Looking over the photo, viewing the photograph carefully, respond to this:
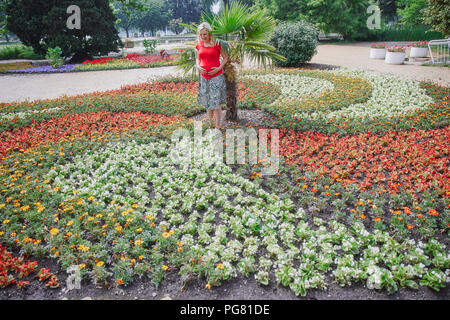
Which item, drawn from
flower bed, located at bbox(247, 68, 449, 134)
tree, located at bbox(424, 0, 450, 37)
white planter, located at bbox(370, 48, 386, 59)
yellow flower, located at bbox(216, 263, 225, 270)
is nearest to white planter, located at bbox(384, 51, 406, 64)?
tree, located at bbox(424, 0, 450, 37)

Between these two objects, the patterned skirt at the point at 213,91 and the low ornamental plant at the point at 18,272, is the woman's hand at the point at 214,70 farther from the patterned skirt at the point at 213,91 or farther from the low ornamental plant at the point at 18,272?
the low ornamental plant at the point at 18,272

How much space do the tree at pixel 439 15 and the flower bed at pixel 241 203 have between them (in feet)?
26.8

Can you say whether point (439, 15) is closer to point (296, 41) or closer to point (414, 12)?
point (296, 41)

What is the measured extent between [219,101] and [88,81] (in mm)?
8652

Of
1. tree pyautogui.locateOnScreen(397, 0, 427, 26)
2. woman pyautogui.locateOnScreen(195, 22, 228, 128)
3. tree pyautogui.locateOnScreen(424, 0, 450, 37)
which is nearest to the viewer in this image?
woman pyautogui.locateOnScreen(195, 22, 228, 128)

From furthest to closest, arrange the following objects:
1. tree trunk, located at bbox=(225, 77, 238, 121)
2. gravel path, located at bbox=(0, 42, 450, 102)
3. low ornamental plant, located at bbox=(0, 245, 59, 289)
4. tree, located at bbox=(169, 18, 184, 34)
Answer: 1. tree, located at bbox=(169, 18, 184, 34)
2. gravel path, located at bbox=(0, 42, 450, 102)
3. tree trunk, located at bbox=(225, 77, 238, 121)
4. low ornamental plant, located at bbox=(0, 245, 59, 289)

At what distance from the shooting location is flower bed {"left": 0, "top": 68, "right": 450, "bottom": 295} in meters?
2.78

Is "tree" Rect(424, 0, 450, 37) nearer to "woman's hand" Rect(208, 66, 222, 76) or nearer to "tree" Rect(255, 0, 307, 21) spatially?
"woman's hand" Rect(208, 66, 222, 76)

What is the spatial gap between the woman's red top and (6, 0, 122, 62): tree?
15.4 meters

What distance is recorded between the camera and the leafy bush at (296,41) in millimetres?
13125

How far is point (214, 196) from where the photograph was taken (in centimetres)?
392

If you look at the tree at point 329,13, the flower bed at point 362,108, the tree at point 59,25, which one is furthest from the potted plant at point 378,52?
the tree at point 59,25

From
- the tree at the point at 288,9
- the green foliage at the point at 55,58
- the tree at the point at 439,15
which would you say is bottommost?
the green foliage at the point at 55,58

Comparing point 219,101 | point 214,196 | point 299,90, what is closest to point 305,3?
point 299,90
